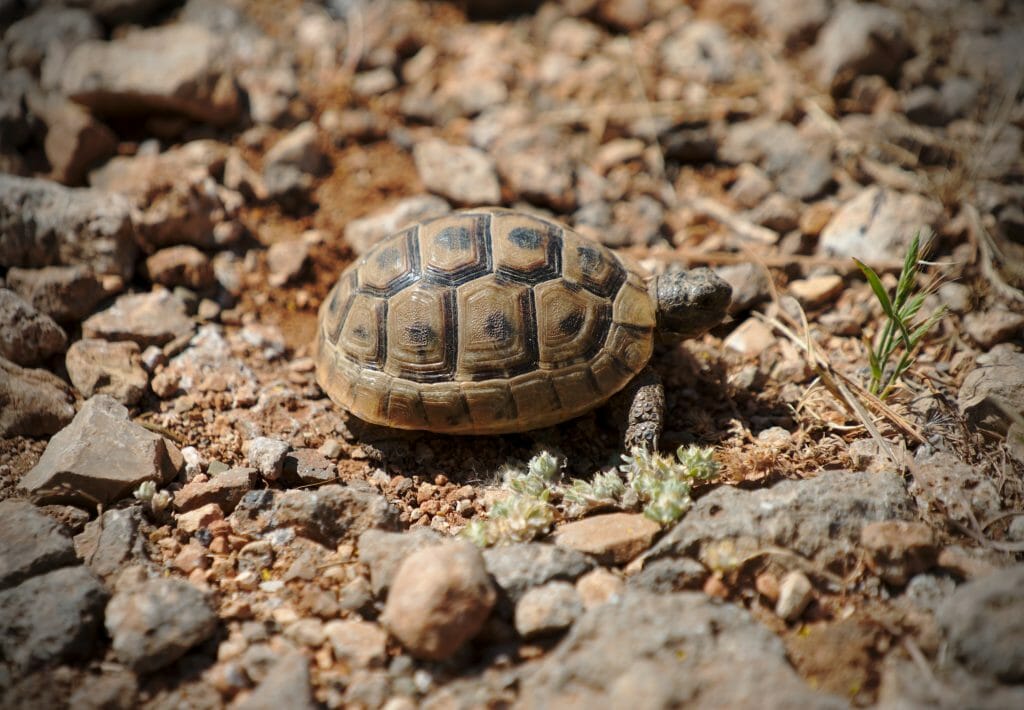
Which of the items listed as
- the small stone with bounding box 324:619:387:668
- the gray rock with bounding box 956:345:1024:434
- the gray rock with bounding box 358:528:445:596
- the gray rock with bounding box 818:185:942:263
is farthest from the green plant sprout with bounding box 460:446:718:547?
the gray rock with bounding box 818:185:942:263

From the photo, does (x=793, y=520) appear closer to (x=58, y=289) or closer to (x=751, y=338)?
(x=751, y=338)

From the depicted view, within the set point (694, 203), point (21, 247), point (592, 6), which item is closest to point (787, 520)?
point (694, 203)

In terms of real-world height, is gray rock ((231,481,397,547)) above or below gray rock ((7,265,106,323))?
below

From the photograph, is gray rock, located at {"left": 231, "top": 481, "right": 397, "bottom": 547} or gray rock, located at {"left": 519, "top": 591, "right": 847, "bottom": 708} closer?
gray rock, located at {"left": 519, "top": 591, "right": 847, "bottom": 708}

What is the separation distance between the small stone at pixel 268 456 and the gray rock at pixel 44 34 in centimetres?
422

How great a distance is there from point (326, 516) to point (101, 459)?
1194 millimetres

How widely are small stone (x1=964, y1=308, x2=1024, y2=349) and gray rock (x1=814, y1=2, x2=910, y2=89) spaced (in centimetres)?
269

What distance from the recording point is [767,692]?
2.55m

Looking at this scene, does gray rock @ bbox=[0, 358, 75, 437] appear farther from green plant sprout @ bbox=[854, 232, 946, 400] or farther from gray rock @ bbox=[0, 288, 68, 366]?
green plant sprout @ bbox=[854, 232, 946, 400]

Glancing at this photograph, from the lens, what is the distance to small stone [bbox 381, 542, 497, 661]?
110 inches

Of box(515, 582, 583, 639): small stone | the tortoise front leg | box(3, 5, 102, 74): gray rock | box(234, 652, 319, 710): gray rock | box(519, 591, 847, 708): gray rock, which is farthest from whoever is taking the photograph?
box(3, 5, 102, 74): gray rock

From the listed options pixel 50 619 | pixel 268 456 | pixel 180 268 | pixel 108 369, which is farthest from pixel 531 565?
pixel 180 268

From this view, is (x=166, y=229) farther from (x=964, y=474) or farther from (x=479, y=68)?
(x=964, y=474)

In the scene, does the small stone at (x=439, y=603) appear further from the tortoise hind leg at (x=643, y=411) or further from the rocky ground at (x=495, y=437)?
the tortoise hind leg at (x=643, y=411)
